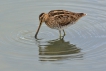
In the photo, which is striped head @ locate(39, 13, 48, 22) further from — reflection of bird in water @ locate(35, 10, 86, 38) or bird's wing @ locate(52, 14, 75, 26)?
bird's wing @ locate(52, 14, 75, 26)

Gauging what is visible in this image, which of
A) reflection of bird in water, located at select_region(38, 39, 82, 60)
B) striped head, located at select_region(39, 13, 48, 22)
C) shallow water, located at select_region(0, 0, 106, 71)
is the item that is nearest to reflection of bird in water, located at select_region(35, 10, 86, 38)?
striped head, located at select_region(39, 13, 48, 22)

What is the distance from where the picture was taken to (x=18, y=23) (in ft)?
30.3

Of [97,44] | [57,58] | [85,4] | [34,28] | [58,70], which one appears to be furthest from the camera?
[85,4]

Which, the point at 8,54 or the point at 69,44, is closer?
the point at 8,54

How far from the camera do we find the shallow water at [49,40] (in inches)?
292

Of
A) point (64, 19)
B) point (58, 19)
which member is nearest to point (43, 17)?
point (58, 19)

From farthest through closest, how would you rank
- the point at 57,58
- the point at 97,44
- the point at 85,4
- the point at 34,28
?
the point at 85,4 < the point at 34,28 < the point at 97,44 < the point at 57,58

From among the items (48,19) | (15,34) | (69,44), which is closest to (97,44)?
(69,44)

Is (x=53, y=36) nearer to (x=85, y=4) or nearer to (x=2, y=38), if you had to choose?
(x=2, y=38)

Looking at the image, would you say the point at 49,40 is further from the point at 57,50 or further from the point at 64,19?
the point at 64,19

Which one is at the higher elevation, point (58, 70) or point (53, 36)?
point (53, 36)

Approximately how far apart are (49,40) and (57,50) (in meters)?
0.44

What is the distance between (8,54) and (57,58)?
1.03 meters

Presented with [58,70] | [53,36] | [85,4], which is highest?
[85,4]
